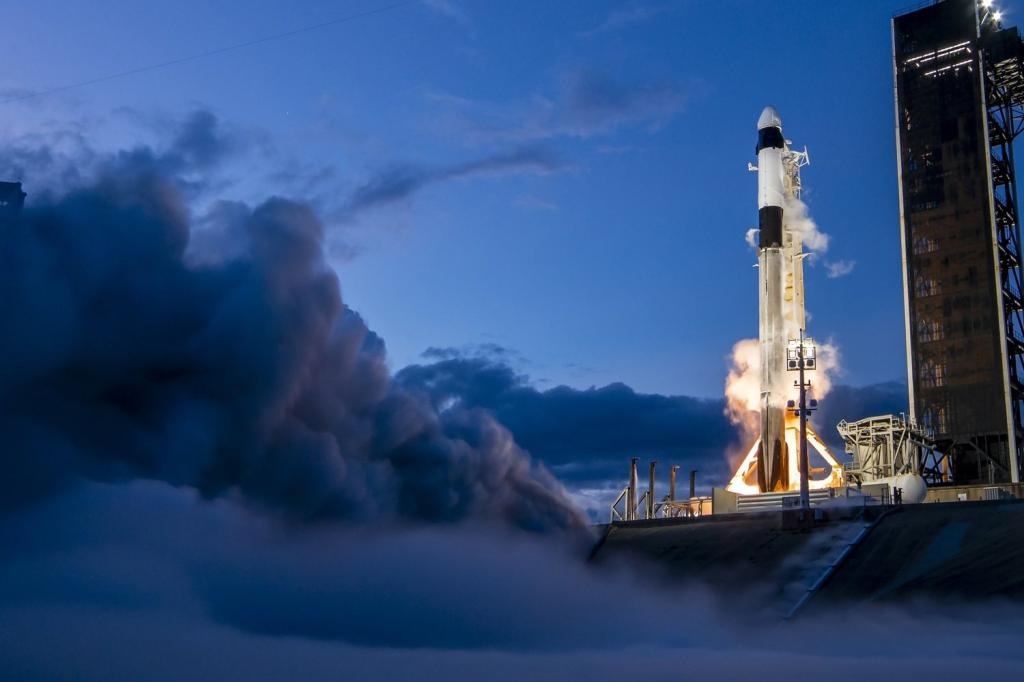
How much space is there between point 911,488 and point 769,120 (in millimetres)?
24228

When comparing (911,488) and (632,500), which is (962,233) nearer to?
(911,488)

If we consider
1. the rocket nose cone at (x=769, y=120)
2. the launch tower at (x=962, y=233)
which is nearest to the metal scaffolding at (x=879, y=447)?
the launch tower at (x=962, y=233)

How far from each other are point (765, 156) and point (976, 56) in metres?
21.6

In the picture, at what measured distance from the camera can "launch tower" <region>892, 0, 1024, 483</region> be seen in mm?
63312

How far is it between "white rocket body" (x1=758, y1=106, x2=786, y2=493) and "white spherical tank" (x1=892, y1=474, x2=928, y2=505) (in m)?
6.53

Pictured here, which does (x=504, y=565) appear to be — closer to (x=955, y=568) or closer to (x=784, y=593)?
(x=784, y=593)

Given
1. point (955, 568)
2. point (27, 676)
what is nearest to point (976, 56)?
point (955, 568)

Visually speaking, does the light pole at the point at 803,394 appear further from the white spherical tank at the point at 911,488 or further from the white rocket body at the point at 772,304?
the white rocket body at the point at 772,304

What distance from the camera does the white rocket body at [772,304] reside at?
53625 mm

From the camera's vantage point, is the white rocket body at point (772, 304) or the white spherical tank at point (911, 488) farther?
the white rocket body at point (772, 304)

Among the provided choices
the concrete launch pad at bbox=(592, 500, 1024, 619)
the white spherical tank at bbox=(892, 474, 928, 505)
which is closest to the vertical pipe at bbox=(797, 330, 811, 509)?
the concrete launch pad at bbox=(592, 500, 1024, 619)

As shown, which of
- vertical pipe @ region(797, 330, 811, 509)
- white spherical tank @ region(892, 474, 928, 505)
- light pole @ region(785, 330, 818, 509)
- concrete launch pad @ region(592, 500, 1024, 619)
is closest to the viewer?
concrete launch pad @ region(592, 500, 1024, 619)

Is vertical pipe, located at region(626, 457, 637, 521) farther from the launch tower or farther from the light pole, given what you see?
the launch tower

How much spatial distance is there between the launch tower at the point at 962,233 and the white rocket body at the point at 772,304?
1527cm
